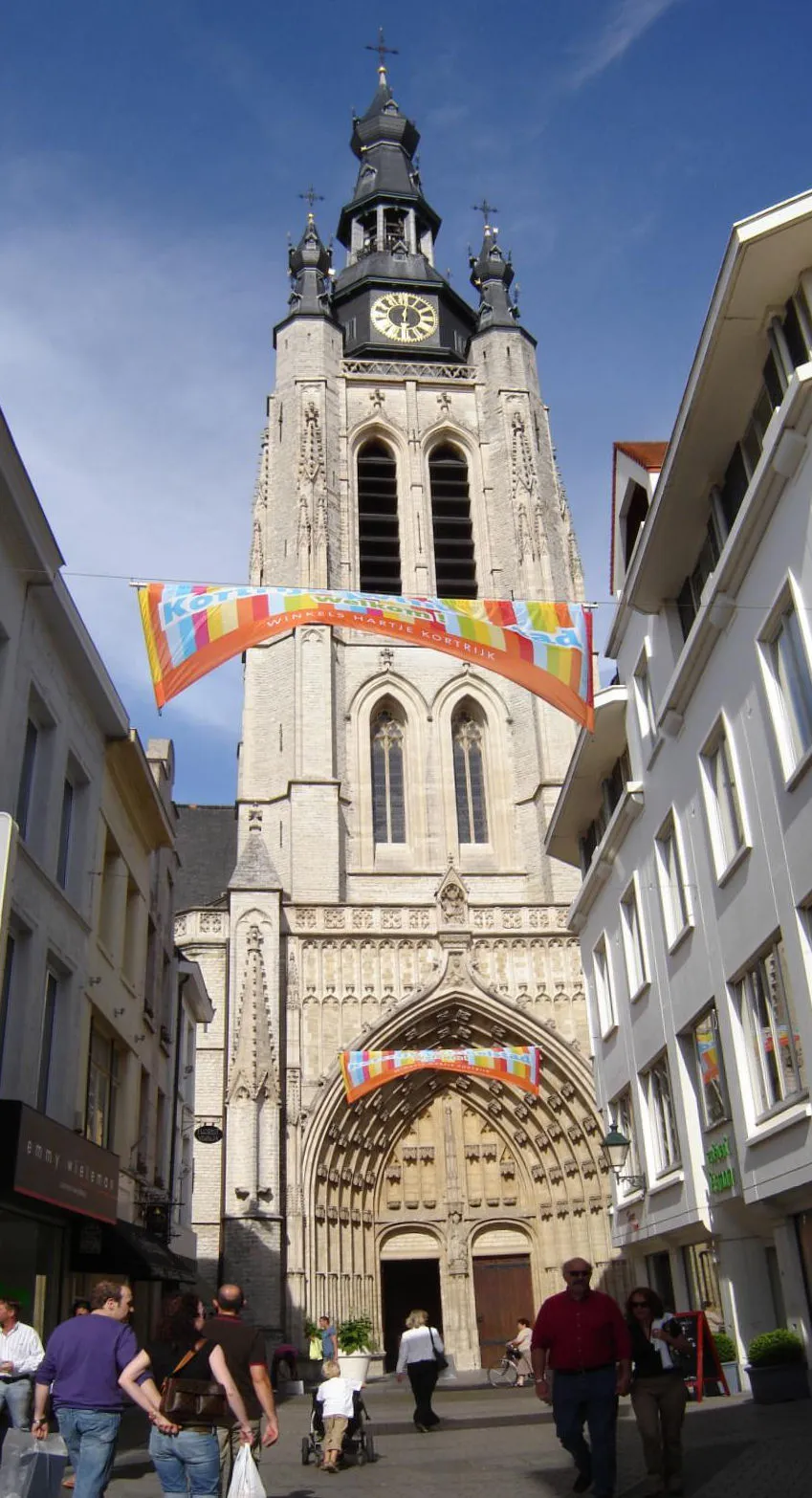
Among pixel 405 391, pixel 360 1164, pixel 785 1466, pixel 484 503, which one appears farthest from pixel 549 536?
pixel 785 1466

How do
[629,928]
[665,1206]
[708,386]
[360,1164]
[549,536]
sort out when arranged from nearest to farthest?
[708,386] → [665,1206] → [629,928] → [360,1164] → [549,536]

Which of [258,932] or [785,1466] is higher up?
[258,932]

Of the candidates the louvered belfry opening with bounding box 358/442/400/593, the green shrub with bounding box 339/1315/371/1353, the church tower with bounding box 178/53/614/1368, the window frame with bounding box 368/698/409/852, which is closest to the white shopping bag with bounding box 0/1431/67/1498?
the green shrub with bounding box 339/1315/371/1353

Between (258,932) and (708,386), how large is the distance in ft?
58.6

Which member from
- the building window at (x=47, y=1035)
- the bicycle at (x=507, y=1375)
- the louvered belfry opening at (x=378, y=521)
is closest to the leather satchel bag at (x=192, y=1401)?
the building window at (x=47, y=1035)

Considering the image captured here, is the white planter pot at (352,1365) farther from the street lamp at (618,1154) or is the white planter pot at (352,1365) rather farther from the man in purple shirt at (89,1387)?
the man in purple shirt at (89,1387)

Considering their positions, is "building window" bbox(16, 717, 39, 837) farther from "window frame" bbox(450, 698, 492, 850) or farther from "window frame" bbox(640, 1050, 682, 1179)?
"window frame" bbox(450, 698, 492, 850)

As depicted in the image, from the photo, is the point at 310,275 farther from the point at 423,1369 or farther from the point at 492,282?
the point at 423,1369

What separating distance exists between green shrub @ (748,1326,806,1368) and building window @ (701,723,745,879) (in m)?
3.84

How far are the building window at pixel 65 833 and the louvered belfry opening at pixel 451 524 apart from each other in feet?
71.2

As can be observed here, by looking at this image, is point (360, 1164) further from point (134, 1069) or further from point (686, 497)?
point (686, 497)

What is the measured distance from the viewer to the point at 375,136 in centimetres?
5000

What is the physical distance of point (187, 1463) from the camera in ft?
17.8

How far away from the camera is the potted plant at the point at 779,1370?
10.2 m
